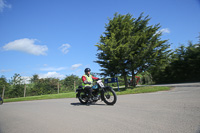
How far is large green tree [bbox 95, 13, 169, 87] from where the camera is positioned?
1275 centimetres

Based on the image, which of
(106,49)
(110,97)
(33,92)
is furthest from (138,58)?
(33,92)

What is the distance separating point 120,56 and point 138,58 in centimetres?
193

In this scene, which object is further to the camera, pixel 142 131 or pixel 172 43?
pixel 172 43

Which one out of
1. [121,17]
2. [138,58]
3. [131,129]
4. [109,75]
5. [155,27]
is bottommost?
[131,129]

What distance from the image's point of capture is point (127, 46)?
12.5 meters

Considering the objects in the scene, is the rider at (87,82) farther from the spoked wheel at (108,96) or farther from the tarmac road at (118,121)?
the tarmac road at (118,121)

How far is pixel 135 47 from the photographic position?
13414 millimetres

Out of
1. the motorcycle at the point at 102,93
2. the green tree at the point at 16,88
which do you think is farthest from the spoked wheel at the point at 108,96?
the green tree at the point at 16,88

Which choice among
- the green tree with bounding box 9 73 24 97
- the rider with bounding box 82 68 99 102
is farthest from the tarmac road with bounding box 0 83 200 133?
the green tree with bounding box 9 73 24 97

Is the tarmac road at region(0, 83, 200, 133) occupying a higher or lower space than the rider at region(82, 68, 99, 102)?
lower

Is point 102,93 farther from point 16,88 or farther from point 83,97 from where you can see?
point 16,88

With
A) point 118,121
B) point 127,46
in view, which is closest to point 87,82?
point 118,121

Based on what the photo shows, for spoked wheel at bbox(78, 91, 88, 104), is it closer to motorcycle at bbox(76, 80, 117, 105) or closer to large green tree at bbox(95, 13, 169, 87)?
motorcycle at bbox(76, 80, 117, 105)

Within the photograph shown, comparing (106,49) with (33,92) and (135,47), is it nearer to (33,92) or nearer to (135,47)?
(135,47)
